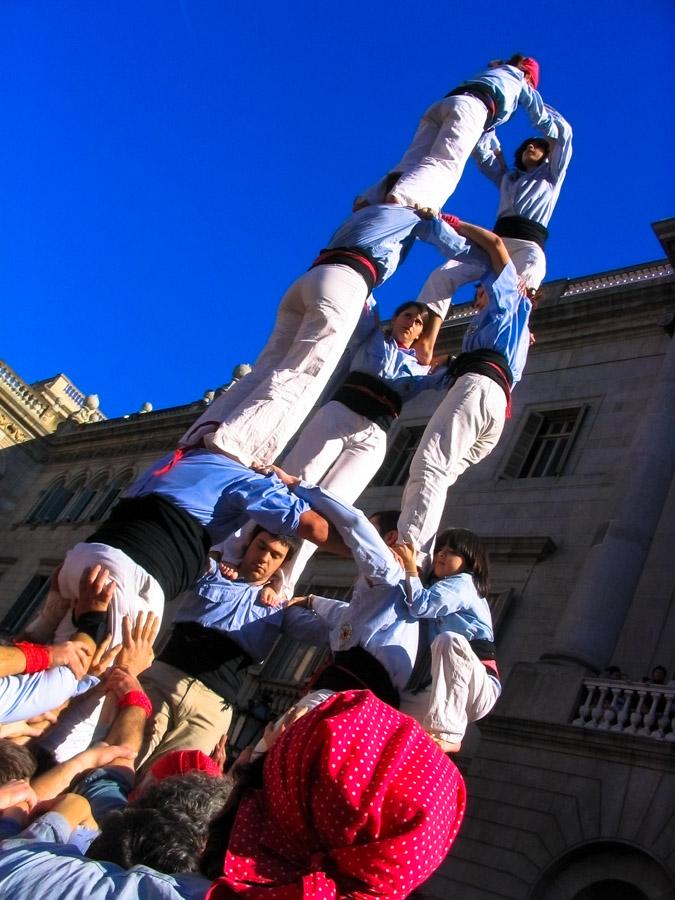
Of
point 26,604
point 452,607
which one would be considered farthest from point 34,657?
point 26,604

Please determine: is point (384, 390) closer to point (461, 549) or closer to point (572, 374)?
point (461, 549)

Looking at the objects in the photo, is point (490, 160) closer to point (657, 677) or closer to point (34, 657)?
point (657, 677)

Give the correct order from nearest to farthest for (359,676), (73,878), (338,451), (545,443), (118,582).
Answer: (73,878) < (118,582) < (359,676) < (338,451) < (545,443)

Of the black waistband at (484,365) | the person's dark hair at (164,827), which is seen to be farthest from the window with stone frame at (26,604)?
the person's dark hair at (164,827)

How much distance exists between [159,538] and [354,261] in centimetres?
253

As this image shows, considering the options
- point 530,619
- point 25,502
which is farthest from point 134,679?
point 25,502

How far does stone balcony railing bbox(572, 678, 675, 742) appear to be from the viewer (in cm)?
1024

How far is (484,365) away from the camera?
6988 mm

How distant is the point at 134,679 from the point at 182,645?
4.45 feet

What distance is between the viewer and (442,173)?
6984 millimetres

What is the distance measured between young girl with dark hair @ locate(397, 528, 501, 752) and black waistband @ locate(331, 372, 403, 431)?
1.45 m

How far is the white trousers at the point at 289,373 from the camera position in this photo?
4.88m

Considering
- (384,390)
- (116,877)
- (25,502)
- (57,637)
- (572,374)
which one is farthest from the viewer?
(25,502)

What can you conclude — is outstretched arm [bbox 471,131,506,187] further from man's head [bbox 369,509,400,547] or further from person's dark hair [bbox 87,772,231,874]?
person's dark hair [bbox 87,772,231,874]
